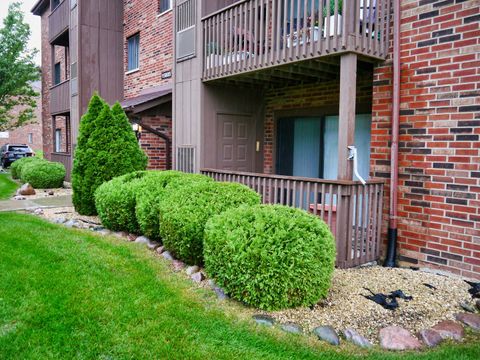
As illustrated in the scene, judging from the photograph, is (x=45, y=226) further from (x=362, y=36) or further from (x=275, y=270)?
(x=362, y=36)

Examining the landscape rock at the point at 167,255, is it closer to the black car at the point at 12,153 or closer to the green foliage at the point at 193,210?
the green foliage at the point at 193,210

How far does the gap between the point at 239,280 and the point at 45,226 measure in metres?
4.39

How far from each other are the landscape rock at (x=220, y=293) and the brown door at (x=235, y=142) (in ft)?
12.6

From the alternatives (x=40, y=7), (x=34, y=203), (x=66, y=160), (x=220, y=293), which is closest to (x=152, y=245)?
(x=220, y=293)

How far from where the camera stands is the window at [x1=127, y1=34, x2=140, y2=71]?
12.6m

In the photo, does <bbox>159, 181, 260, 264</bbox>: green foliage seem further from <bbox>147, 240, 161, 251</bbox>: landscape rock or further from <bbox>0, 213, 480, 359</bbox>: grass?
<bbox>147, 240, 161, 251</bbox>: landscape rock

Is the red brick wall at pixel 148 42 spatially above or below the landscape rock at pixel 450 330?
above

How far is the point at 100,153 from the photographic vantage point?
26.0ft

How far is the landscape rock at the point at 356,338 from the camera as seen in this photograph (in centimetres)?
337

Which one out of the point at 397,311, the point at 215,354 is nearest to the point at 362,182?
the point at 397,311

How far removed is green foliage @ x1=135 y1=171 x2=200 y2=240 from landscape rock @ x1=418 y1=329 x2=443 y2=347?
3592 millimetres

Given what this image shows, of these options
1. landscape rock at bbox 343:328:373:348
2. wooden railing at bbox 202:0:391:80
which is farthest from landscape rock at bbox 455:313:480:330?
wooden railing at bbox 202:0:391:80

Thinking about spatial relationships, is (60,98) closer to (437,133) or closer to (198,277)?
(198,277)

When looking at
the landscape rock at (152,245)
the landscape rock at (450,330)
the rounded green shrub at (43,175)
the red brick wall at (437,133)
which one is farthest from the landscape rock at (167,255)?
the rounded green shrub at (43,175)
